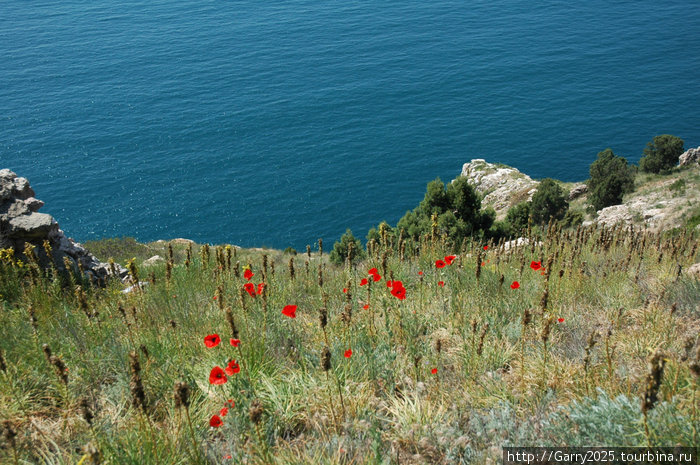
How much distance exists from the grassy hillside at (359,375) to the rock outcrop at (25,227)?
15.7 ft

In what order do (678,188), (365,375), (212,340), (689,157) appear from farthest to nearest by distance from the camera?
1. (689,157)
2. (678,188)
3. (365,375)
4. (212,340)

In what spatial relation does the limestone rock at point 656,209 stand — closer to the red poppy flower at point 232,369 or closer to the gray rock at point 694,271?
the gray rock at point 694,271

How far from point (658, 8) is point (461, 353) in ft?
379

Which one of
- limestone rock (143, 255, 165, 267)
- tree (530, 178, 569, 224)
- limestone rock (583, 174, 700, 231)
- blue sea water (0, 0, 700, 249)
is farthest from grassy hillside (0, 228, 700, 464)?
blue sea water (0, 0, 700, 249)

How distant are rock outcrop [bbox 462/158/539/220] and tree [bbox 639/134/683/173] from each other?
1054 centimetres

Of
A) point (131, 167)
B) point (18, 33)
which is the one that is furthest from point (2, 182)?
point (18, 33)

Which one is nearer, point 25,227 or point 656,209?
point 25,227

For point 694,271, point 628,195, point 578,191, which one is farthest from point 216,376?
point 578,191

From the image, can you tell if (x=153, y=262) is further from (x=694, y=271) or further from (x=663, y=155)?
(x=663, y=155)

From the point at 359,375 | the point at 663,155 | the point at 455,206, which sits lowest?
the point at 663,155

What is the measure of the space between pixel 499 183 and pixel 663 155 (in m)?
14.8

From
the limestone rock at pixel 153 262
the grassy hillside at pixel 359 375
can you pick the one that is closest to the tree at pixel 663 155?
the limestone rock at pixel 153 262

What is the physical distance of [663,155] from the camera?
154 ft

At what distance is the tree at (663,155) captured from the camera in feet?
Result: 154
